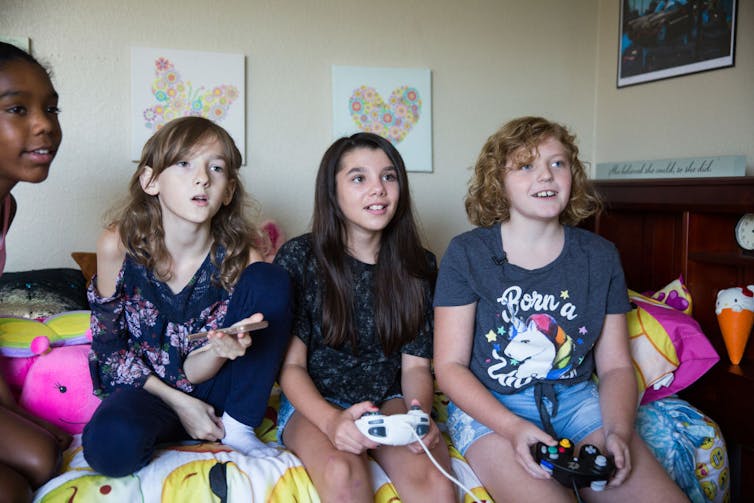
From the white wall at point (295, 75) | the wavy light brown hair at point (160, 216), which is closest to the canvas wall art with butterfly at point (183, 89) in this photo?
the white wall at point (295, 75)

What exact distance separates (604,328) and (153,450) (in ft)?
3.21

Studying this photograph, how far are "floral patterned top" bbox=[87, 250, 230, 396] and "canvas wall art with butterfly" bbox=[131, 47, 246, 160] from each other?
0.78m

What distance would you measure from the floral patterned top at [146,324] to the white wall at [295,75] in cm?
73

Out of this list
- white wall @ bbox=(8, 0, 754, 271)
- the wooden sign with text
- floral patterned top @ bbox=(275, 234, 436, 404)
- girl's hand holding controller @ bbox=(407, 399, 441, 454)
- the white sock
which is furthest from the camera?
white wall @ bbox=(8, 0, 754, 271)

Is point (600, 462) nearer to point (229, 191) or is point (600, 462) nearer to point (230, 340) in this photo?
point (230, 340)

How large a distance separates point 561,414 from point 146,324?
3.05 ft

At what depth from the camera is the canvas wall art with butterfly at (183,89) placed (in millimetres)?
2074

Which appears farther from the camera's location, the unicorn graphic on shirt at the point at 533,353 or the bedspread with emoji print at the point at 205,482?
the unicorn graphic on shirt at the point at 533,353

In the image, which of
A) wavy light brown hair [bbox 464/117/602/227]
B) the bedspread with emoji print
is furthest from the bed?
wavy light brown hair [bbox 464/117/602/227]

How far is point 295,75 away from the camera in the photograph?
7.42ft

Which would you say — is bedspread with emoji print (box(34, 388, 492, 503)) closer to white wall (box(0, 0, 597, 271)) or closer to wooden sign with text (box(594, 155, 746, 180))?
white wall (box(0, 0, 597, 271))

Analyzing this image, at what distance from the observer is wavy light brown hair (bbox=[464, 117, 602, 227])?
1.46 metres

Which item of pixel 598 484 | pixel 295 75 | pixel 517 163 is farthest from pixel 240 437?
pixel 295 75

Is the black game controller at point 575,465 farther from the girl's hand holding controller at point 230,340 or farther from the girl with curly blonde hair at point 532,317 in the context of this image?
the girl's hand holding controller at point 230,340
